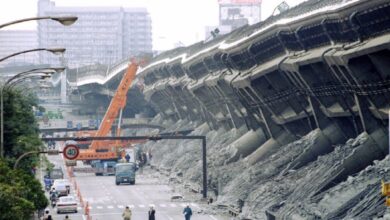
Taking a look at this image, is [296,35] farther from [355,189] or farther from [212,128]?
[212,128]

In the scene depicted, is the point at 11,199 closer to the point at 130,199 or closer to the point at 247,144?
the point at 130,199

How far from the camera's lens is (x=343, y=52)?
68.6m

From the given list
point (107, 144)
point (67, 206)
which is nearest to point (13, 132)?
point (67, 206)

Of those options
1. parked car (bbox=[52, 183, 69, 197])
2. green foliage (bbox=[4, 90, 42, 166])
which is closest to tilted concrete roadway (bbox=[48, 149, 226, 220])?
parked car (bbox=[52, 183, 69, 197])

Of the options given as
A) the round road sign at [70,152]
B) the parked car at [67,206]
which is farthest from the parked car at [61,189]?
the round road sign at [70,152]

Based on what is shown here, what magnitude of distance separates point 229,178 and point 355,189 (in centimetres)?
3468

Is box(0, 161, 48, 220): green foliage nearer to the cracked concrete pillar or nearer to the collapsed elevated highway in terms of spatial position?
the collapsed elevated highway

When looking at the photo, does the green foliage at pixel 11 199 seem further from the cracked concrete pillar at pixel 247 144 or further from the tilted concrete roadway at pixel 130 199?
the cracked concrete pillar at pixel 247 144

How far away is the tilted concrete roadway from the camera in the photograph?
83.5 m

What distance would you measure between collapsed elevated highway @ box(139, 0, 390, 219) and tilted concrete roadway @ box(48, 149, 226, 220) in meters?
3.60

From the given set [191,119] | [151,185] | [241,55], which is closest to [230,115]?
[151,185]

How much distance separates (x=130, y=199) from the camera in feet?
324

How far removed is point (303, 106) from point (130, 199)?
17.8m

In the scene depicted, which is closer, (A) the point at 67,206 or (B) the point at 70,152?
A: (B) the point at 70,152
